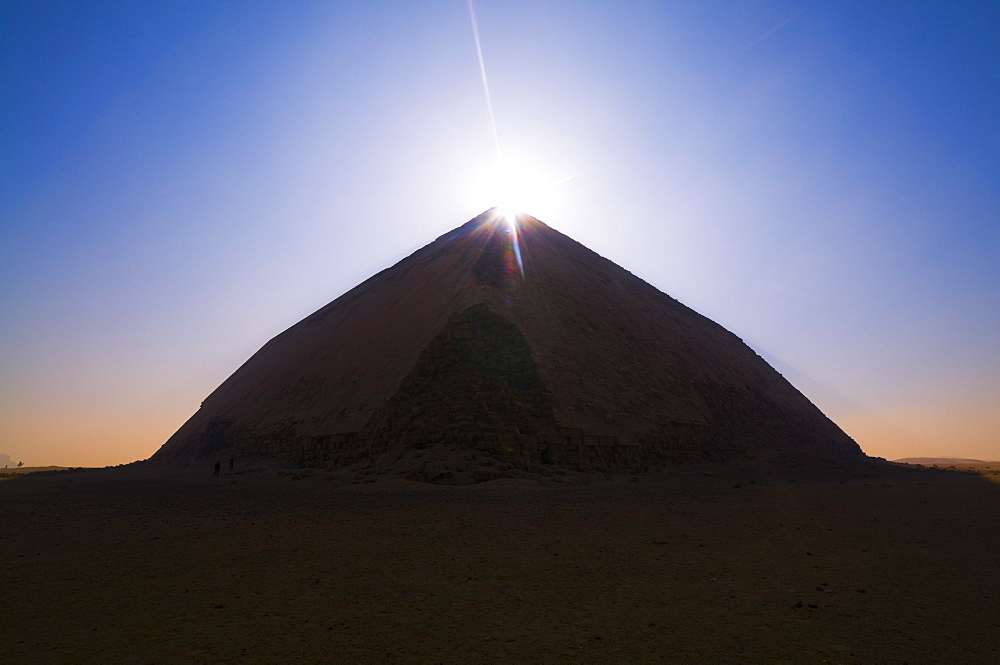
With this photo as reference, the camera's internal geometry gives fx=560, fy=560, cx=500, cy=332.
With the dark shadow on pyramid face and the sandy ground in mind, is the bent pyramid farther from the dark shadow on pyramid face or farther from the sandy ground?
the sandy ground

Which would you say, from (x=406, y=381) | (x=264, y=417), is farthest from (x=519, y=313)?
(x=264, y=417)

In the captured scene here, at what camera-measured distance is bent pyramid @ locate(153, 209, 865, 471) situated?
1675 centimetres

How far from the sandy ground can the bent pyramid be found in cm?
606

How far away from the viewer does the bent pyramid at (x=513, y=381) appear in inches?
659

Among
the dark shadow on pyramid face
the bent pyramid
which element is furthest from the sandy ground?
the bent pyramid

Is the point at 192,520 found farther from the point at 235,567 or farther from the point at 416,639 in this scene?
the point at 416,639

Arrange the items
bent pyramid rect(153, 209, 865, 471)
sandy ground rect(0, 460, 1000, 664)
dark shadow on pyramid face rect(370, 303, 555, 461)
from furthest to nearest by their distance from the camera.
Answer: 1. bent pyramid rect(153, 209, 865, 471)
2. dark shadow on pyramid face rect(370, 303, 555, 461)
3. sandy ground rect(0, 460, 1000, 664)

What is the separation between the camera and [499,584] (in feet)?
18.0

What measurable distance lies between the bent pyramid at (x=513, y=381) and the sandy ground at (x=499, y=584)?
6.06m

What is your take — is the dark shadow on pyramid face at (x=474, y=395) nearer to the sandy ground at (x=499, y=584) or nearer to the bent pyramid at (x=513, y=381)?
the bent pyramid at (x=513, y=381)

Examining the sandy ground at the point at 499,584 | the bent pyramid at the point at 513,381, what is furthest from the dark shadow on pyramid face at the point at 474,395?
the sandy ground at the point at 499,584

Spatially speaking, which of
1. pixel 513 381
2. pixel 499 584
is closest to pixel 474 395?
pixel 513 381

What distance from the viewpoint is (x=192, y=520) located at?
30.3 feet

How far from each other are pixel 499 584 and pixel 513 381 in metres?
12.3
